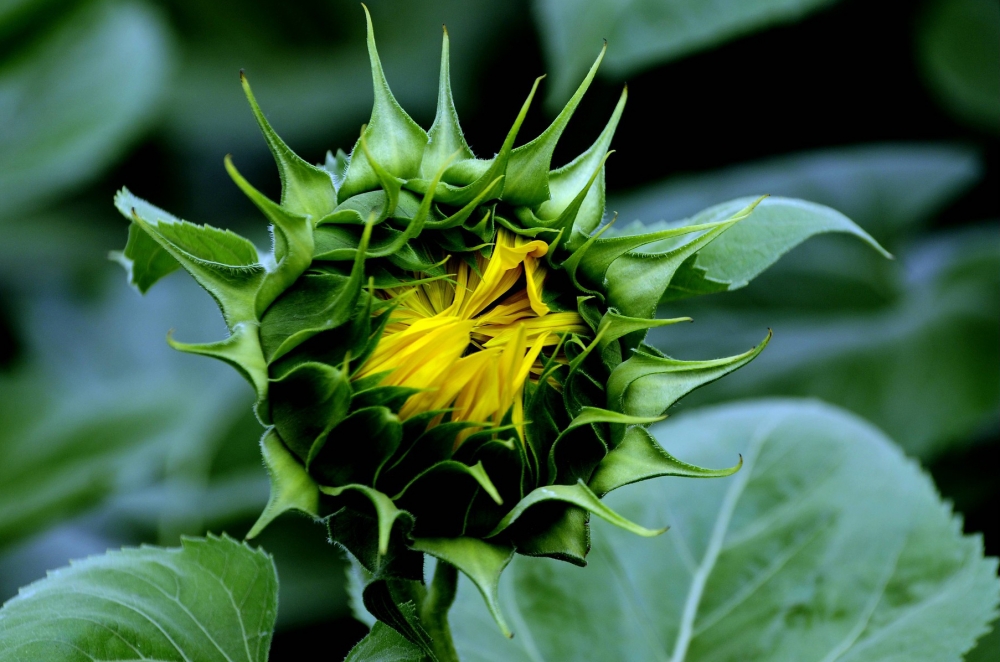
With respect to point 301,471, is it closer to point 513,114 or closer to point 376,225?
point 376,225

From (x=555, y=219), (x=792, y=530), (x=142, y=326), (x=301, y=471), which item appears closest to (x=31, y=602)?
(x=301, y=471)

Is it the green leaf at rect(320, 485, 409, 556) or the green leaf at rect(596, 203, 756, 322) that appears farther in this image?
the green leaf at rect(596, 203, 756, 322)

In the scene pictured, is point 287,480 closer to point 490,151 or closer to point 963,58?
point 490,151

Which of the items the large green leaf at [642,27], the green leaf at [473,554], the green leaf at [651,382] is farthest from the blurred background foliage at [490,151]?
the green leaf at [473,554]

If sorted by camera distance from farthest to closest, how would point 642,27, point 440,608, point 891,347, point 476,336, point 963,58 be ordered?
point 963,58
point 891,347
point 642,27
point 440,608
point 476,336

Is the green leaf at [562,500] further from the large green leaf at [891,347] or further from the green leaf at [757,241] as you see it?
the large green leaf at [891,347]

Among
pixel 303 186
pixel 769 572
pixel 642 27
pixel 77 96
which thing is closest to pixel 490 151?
pixel 642 27

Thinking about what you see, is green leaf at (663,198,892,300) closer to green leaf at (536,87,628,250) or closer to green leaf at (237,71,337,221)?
green leaf at (536,87,628,250)

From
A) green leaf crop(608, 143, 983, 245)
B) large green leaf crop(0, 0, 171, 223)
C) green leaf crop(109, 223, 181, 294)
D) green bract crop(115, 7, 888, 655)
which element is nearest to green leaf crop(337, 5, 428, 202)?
green bract crop(115, 7, 888, 655)
